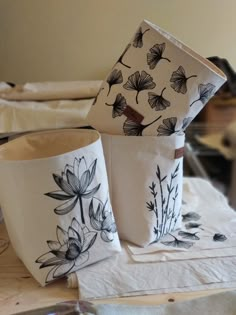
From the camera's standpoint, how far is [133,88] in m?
0.52

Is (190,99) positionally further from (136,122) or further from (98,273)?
(98,273)

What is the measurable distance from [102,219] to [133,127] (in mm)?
144

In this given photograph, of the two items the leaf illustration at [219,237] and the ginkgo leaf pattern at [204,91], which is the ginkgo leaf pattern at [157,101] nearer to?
the ginkgo leaf pattern at [204,91]

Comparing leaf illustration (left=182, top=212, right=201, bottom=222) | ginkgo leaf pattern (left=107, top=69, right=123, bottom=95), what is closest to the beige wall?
ginkgo leaf pattern (left=107, top=69, right=123, bottom=95)

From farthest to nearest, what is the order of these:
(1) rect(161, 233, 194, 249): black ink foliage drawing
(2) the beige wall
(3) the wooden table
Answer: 1. (2) the beige wall
2. (1) rect(161, 233, 194, 249): black ink foliage drawing
3. (3) the wooden table

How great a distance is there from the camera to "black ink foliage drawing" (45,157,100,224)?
464mm

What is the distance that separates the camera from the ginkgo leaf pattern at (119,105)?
Answer: 0.53m

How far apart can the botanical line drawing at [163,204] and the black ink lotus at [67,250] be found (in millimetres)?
115

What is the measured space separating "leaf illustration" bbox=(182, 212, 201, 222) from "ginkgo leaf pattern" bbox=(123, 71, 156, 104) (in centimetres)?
27

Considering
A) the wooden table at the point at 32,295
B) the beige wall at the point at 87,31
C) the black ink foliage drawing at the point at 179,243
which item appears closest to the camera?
the wooden table at the point at 32,295

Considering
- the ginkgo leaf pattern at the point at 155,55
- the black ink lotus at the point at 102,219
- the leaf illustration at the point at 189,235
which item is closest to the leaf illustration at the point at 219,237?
the leaf illustration at the point at 189,235

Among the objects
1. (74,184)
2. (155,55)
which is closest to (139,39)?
(155,55)

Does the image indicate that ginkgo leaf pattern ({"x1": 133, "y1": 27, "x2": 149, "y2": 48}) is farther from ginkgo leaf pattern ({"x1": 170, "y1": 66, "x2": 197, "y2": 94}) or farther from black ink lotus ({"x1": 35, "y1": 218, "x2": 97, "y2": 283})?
black ink lotus ({"x1": 35, "y1": 218, "x2": 97, "y2": 283})

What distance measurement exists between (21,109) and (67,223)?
0.81ft
